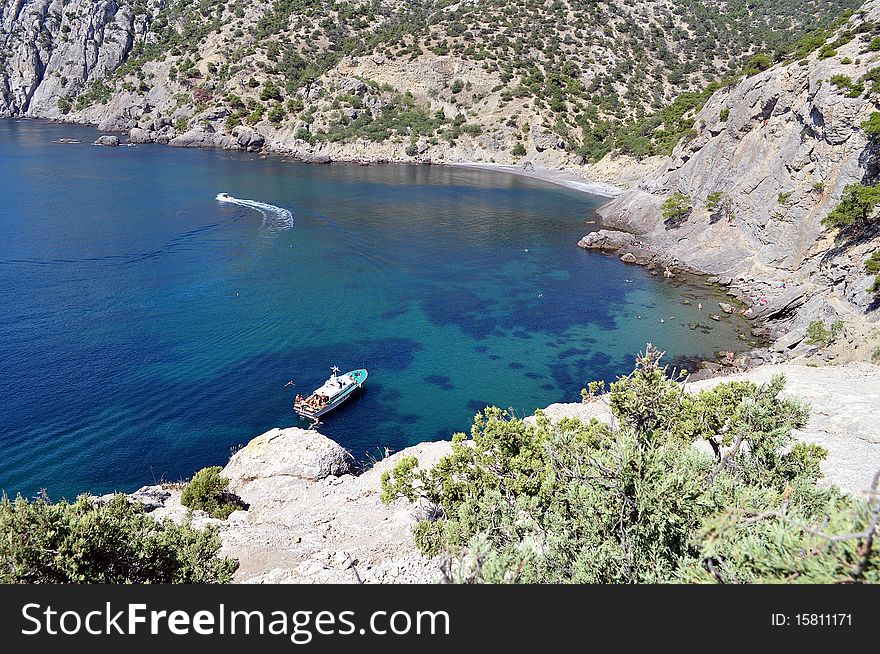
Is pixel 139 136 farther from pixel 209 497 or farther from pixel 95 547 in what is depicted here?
pixel 95 547

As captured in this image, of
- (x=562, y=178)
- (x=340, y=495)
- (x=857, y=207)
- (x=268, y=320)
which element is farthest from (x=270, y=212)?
(x=857, y=207)

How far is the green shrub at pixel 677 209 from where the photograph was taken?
267ft

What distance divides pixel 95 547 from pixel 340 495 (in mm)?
14243

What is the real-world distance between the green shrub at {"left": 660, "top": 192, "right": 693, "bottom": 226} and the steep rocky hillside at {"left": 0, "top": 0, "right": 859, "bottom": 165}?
5573 cm

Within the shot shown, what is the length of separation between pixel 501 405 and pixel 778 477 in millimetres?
26292

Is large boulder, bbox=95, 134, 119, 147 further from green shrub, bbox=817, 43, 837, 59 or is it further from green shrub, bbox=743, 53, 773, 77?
green shrub, bbox=817, 43, 837, 59

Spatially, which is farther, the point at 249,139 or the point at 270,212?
the point at 249,139

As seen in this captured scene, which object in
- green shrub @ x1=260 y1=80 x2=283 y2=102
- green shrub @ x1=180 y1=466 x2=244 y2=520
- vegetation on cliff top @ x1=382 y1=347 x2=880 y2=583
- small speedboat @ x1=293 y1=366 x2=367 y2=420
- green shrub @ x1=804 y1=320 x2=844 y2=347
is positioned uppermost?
green shrub @ x1=260 y1=80 x2=283 y2=102

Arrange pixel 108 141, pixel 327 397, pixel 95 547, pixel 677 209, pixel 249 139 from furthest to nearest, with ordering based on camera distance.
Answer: pixel 249 139 → pixel 108 141 → pixel 677 209 → pixel 327 397 → pixel 95 547

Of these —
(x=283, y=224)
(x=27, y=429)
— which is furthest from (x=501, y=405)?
(x=283, y=224)

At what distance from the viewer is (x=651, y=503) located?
13.1 m

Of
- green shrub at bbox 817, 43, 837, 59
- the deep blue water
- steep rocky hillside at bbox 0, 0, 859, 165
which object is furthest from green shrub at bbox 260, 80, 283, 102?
green shrub at bbox 817, 43, 837, 59

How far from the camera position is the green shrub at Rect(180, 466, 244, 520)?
24.7 m

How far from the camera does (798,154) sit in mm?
65000
